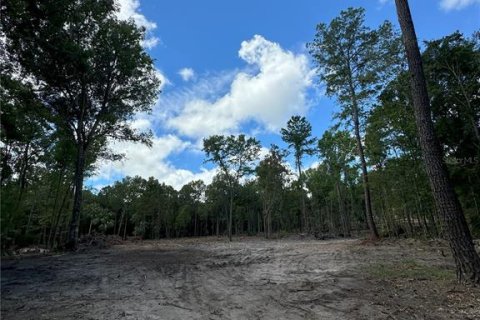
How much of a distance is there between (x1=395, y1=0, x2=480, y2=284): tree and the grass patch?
506 mm

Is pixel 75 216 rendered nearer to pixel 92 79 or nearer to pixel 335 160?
pixel 92 79

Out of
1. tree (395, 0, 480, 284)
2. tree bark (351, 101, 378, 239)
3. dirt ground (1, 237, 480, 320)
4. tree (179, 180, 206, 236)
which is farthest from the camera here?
tree (179, 180, 206, 236)

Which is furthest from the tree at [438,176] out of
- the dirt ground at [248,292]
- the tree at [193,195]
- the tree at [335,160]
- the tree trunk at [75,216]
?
the tree at [193,195]

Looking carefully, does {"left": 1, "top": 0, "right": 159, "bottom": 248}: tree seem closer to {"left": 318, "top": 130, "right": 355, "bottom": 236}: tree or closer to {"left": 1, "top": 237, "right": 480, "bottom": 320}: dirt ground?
{"left": 1, "top": 237, "right": 480, "bottom": 320}: dirt ground

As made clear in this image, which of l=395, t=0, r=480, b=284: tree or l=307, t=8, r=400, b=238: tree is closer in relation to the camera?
l=395, t=0, r=480, b=284: tree

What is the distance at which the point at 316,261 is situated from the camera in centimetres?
855

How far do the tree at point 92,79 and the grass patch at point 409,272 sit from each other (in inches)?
411

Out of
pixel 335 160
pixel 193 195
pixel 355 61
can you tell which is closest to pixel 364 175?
pixel 355 61

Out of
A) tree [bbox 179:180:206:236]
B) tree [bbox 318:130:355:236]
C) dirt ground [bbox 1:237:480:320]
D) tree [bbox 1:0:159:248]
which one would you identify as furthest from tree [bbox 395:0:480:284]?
tree [bbox 179:180:206:236]

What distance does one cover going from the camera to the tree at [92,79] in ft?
35.6

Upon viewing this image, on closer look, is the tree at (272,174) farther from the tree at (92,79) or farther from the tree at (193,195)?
the tree at (193,195)

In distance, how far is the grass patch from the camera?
225 inches

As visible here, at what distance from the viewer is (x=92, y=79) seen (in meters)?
15.3

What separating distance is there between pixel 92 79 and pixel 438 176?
15.7m
